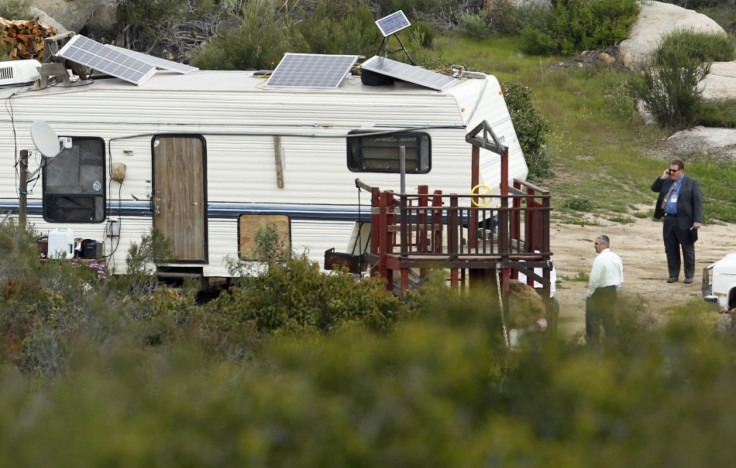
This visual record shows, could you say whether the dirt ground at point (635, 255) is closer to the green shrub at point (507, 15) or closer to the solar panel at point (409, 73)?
the solar panel at point (409, 73)

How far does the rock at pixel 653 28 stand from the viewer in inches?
993

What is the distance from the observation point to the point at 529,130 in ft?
63.0

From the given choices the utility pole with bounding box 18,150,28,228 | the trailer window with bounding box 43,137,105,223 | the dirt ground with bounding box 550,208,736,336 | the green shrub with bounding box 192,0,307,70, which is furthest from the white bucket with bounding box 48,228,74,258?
the green shrub with bounding box 192,0,307,70

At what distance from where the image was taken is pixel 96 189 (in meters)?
11.8

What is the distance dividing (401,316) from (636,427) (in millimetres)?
4534

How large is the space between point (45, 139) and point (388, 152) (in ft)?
10.6

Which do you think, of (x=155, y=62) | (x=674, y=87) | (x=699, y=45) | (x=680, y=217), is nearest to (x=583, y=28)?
(x=699, y=45)

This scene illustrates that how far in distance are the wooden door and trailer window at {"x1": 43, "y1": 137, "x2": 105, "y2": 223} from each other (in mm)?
602

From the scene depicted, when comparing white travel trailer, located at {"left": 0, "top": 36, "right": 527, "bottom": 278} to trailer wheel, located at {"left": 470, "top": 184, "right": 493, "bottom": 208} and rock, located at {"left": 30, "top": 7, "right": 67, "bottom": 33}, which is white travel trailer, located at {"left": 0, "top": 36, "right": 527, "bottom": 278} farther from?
rock, located at {"left": 30, "top": 7, "right": 67, "bottom": 33}

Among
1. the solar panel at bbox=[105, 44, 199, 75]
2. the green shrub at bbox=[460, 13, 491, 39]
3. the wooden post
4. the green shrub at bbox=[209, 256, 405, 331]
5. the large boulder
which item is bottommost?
the green shrub at bbox=[209, 256, 405, 331]

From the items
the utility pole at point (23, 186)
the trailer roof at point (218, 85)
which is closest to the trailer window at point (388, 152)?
the trailer roof at point (218, 85)

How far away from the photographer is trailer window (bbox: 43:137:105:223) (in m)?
11.7

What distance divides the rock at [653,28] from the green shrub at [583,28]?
0.30 meters

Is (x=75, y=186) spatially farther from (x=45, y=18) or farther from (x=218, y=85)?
(x=45, y=18)
